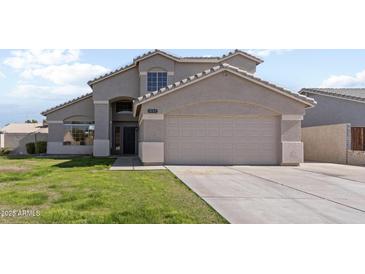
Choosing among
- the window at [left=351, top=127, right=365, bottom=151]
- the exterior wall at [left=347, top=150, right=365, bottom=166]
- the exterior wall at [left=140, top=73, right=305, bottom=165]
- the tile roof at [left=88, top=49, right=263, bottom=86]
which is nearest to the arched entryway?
the tile roof at [left=88, top=49, right=263, bottom=86]

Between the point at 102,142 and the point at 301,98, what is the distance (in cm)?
1443

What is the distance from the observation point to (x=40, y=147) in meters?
28.8

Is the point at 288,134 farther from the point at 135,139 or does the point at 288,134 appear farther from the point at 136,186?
the point at 135,139

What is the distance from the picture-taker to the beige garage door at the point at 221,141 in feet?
57.1

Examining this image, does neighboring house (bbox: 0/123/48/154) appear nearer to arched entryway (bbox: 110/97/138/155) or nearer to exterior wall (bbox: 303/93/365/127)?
arched entryway (bbox: 110/97/138/155)

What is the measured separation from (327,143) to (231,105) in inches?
302

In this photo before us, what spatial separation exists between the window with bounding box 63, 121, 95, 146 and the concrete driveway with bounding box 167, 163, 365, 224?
16158mm

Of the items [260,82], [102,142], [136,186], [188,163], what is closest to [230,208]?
[136,186]

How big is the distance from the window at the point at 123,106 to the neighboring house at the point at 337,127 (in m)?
13.4

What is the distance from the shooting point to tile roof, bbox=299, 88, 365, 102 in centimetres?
2368

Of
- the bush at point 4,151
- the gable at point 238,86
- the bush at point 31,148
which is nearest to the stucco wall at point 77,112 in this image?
the bush at point 31,148

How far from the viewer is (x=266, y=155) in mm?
17812

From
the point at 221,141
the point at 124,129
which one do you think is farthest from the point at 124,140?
the point at 221,141

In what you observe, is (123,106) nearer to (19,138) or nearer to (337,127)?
(19,138)
